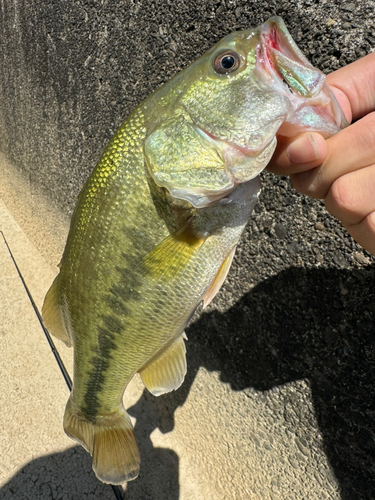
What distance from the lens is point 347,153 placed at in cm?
70

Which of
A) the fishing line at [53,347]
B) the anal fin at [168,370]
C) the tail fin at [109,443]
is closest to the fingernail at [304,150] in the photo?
the anal fin at [168,370]

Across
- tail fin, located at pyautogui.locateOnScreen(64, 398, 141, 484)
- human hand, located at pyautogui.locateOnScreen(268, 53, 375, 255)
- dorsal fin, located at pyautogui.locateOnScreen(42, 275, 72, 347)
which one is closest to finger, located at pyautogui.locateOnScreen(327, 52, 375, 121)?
human hand, located at pyautogui.locateOnScreen(268, 53, 375, 255)

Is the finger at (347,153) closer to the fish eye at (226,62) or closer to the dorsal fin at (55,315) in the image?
the fish eye at (226,62)

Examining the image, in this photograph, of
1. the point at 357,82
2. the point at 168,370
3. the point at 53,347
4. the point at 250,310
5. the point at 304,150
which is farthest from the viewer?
the point at 53,347

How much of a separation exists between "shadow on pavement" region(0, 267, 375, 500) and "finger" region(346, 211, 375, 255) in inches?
13.4

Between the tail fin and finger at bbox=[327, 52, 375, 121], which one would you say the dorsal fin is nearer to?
the tail fin

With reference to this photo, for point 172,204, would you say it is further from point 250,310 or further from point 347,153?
point 250,310

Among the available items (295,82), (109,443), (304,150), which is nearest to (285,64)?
(295,82)

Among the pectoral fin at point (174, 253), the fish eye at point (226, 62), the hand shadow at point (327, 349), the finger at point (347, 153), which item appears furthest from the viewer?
the hand shadow at point (327, 349)

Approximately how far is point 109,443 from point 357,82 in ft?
4.15

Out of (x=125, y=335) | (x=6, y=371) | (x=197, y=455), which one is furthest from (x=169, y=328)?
(x=6, y=371)

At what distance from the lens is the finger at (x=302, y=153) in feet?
2.27

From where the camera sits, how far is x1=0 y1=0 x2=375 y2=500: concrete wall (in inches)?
43.6

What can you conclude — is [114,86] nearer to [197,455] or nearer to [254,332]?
[254,332]
